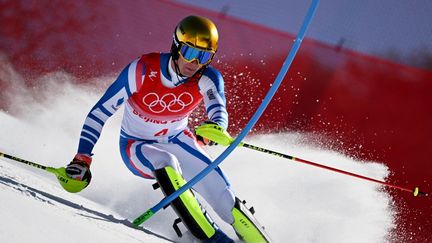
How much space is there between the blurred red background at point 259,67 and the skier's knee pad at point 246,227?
302cm

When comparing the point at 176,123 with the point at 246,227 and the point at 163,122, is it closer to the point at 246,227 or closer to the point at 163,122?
the point at 163,122

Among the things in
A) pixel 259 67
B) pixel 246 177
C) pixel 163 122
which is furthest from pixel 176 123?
pixel 259 67

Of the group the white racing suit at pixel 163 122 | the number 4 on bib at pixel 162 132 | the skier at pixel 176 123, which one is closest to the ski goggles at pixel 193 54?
the skier at pixel 176 123

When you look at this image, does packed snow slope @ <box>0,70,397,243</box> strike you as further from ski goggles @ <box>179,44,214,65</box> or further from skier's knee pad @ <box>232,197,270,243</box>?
ski goggles @ <box>179,44,214,65</box>

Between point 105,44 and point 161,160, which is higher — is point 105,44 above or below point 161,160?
above

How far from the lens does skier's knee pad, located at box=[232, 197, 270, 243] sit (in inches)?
107

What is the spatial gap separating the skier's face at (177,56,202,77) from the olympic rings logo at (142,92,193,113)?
0.47 ft

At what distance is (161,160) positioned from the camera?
2.81 meters

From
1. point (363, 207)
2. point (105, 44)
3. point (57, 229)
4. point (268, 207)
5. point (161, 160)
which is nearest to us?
point (57, 229)

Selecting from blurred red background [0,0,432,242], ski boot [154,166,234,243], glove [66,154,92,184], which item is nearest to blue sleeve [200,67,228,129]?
ski boot [154,166,234,243]

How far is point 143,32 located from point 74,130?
1029 mm

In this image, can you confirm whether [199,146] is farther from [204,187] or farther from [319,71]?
[319,71]

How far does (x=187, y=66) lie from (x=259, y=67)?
2.93 m

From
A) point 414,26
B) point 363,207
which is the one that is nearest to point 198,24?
point 363,207
